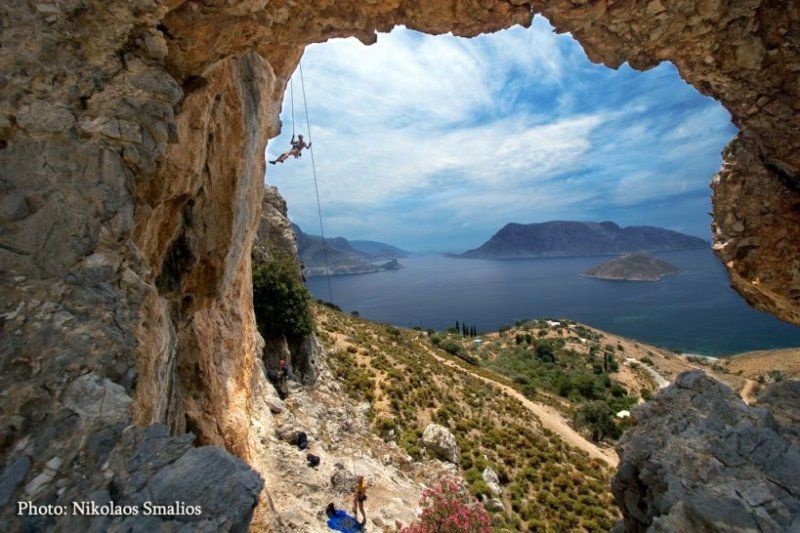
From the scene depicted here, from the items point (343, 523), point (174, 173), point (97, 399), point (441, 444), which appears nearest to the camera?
point (97, 399)

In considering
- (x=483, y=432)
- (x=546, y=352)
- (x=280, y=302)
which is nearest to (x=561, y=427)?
(x=483, y=432)

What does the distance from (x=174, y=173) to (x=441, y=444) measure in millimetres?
20073

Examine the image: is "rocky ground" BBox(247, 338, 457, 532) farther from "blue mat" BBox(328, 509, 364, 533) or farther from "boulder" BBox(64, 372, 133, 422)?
"boulder" BBox(64, 372, 133, 422)

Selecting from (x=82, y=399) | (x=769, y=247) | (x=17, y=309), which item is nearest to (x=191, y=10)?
(x=17, y=309)

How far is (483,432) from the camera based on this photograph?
27516 mm

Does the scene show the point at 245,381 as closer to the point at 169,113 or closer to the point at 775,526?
the point at 169,113

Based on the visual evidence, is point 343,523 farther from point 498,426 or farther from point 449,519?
point 498,426

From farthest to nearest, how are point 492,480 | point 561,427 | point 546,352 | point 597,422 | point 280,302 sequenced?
point 546,352 < point 597,422 < point 561,427 < point 280,302 < point 492,480

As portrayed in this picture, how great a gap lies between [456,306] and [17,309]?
193 meters

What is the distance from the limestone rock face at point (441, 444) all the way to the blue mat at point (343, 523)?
9.08 m

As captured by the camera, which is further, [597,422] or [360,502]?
[597,422]

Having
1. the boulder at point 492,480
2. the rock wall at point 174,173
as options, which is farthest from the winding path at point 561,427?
the rock wall at point 174,173

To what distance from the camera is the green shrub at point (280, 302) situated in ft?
83.9

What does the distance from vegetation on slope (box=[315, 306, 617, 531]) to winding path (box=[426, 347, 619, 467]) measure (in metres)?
1.74
